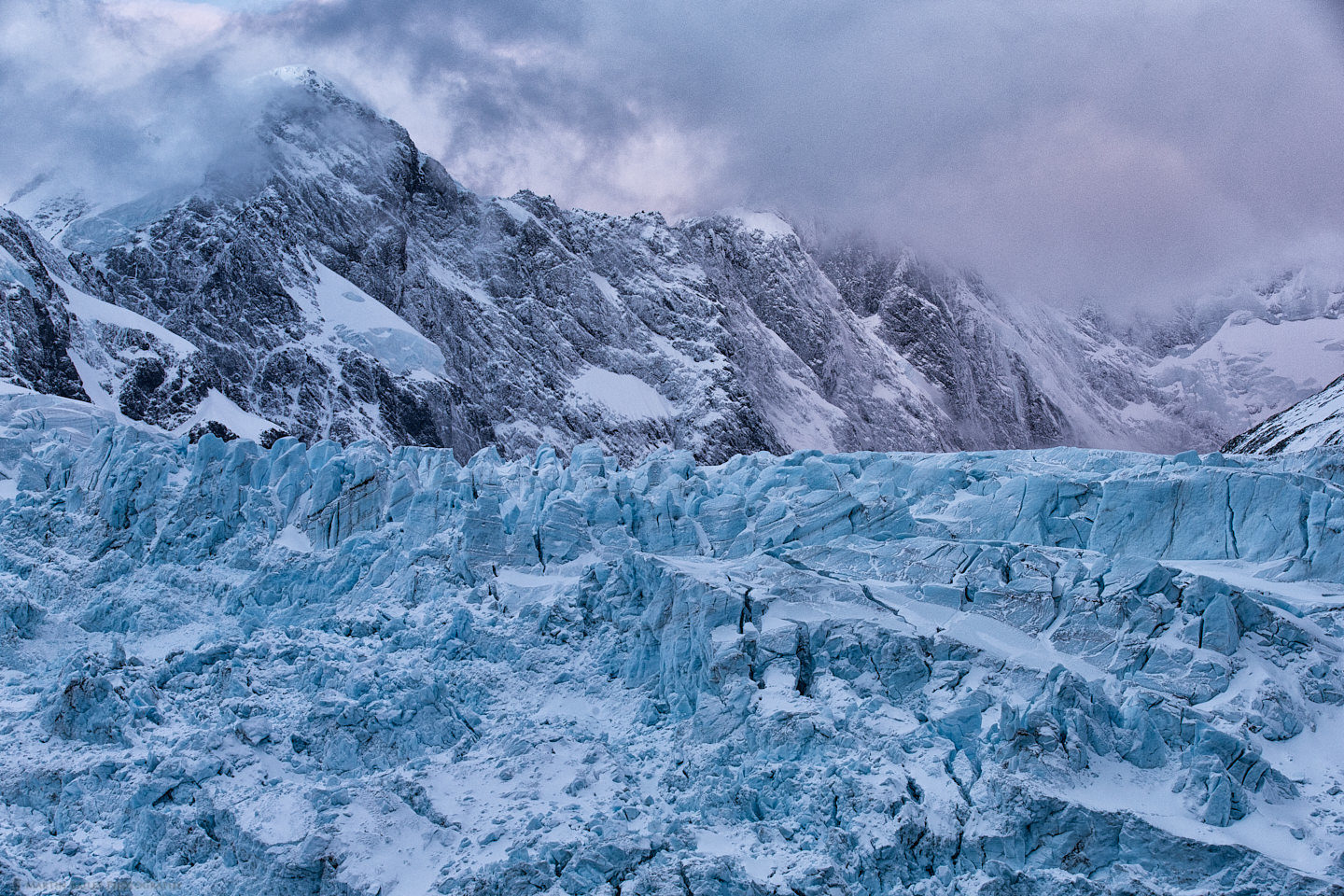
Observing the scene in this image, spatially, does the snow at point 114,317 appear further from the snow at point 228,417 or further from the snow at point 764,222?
the snow at point 764,222

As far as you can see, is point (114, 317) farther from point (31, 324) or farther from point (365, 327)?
point (365, 327)

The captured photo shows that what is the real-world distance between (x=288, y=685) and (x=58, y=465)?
15.1m

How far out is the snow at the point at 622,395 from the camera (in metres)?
111

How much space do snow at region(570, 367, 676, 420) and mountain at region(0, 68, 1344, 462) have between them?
30cm

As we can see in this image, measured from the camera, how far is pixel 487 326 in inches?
4311

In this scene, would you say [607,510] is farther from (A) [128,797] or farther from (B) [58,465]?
(B) [58,465]

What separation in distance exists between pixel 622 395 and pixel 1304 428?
6055 cm

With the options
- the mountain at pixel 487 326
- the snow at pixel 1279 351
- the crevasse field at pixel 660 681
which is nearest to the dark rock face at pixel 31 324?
the mountain at pixel 487 326

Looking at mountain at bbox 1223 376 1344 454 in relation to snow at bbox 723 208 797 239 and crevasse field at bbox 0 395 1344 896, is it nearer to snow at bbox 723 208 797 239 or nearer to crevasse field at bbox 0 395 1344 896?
crevasse field at bbox 0 395 1344 896

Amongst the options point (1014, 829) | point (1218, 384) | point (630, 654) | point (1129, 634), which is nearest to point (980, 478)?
point (1129, 634)

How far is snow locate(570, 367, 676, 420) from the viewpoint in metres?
111

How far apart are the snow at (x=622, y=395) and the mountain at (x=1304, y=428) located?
177 ft

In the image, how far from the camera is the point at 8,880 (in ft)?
72.1

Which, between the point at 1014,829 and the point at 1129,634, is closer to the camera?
the point at 1014,829
